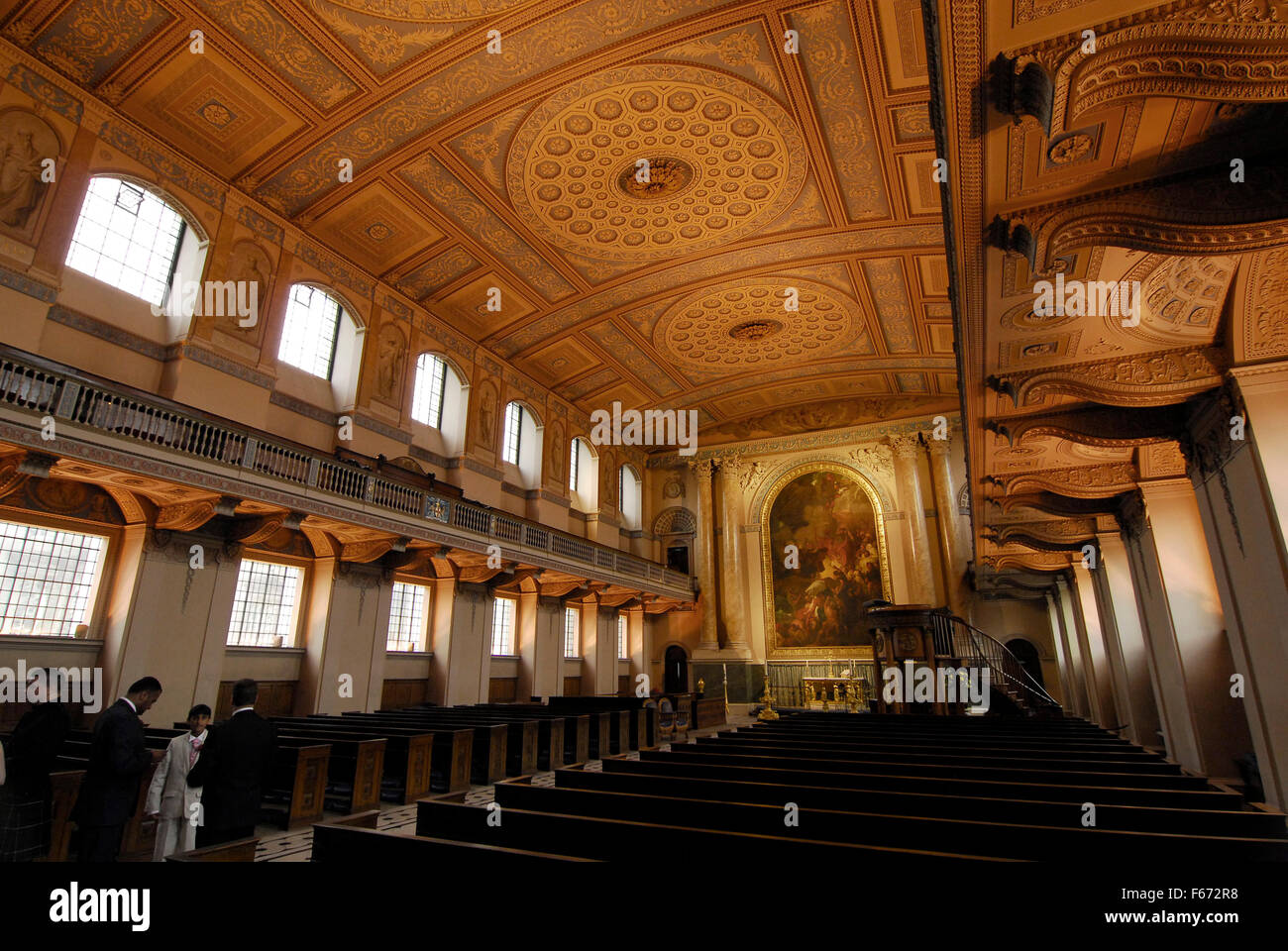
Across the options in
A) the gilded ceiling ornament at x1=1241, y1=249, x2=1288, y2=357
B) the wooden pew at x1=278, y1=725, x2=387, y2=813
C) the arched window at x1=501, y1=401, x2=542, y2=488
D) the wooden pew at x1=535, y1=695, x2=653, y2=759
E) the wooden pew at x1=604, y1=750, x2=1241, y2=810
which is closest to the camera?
the wooden pew at x1=604, y1=750, x2=1241, y2=810

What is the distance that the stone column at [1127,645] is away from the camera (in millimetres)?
11453

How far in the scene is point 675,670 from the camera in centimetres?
2294

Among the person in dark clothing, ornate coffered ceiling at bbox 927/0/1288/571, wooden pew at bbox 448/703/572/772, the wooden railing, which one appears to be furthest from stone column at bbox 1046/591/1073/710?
the person in dark clothing

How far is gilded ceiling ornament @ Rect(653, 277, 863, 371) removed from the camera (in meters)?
16.7

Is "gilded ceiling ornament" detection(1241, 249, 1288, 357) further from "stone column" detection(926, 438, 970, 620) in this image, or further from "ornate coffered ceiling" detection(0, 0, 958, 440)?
"stone column" detection(926, 438, 970, 620)

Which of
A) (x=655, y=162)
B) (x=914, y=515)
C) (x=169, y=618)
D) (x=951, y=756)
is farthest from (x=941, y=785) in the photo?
(x=914, y=515)

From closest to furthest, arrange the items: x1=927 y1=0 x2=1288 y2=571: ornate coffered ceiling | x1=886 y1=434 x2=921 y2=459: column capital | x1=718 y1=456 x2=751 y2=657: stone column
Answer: x1=927 y1=0 x2=1288 y2=571: ornate coffered ceiling
x1=886 y1=434 x2=921 y2=459: column capital
x1=718 y1=456 x2=751 y2=657: stone column

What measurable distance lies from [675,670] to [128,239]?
18.9 meters

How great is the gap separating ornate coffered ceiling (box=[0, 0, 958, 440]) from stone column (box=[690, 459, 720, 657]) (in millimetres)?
7475
